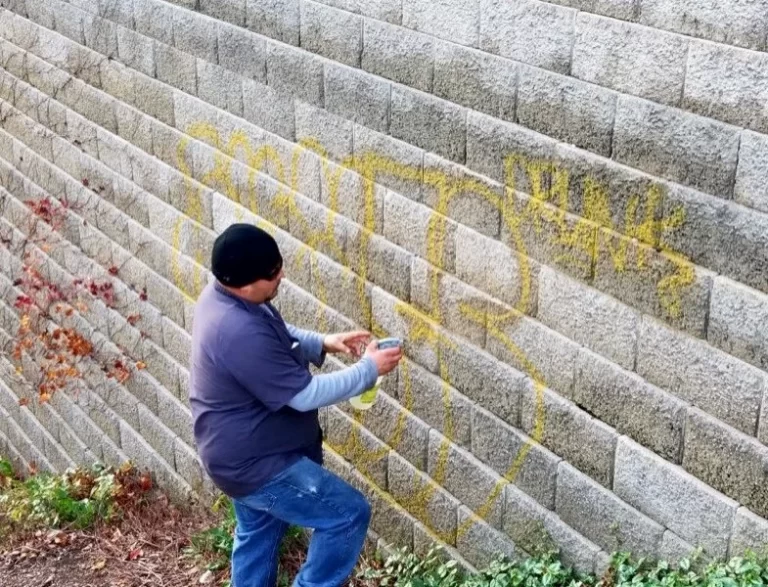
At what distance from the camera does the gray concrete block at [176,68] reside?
19.5 ft

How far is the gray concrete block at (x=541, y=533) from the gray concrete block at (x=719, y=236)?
1.27 metres

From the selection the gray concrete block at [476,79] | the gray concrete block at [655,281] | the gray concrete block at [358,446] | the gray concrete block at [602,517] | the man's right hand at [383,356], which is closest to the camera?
the gray concrete block at [655,281]

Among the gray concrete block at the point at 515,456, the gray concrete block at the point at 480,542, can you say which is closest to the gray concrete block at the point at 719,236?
Answer: the gray concrete block at the point at 515,456

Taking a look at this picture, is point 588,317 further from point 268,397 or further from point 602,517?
point 268,397

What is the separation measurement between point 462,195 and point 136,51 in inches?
110

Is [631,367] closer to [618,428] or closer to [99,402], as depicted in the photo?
[618,428]

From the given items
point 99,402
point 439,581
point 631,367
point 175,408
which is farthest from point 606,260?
point 99,402

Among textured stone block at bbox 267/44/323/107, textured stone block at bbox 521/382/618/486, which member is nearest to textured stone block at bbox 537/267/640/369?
textured stone block at bbox 521/382/618/486

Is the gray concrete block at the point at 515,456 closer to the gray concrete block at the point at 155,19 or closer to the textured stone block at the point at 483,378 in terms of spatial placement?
the textured stone block at the point at 483,378

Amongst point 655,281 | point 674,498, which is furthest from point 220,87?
point 674,498

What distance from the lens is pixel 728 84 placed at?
10.9ft

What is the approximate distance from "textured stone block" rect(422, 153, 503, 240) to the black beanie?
0.69 m

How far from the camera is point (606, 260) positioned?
386 centimetres

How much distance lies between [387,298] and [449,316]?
410mm
